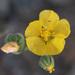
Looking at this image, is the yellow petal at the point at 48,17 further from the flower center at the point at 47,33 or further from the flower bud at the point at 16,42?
the flower bud at the point at 16,42

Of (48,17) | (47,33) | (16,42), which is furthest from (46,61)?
(48,17)

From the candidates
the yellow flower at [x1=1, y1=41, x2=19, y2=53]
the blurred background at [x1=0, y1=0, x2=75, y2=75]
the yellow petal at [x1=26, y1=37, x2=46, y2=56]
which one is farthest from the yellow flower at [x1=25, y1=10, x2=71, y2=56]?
the blurred background at [x1=0, y1=0, x2=75, y2=75]

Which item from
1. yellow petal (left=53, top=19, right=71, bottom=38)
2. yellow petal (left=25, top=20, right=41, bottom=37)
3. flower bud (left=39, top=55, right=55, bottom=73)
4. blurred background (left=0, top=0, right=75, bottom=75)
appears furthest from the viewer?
blurred background (left=0, top=0, right=75, bottom=75)

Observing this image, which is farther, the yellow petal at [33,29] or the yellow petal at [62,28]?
the yellow petal at [62,28]

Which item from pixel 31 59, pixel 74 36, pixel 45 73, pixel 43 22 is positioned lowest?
pixel 45 73

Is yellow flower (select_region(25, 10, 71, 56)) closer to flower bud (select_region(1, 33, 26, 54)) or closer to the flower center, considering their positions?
the flower center

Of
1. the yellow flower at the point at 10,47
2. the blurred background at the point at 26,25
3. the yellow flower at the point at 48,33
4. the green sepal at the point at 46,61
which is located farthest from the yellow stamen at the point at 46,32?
the blurred background at the point at 26,25

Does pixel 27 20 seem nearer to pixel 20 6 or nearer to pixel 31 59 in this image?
pixel 20 6

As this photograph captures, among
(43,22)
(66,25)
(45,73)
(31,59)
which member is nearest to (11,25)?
(31,59)
